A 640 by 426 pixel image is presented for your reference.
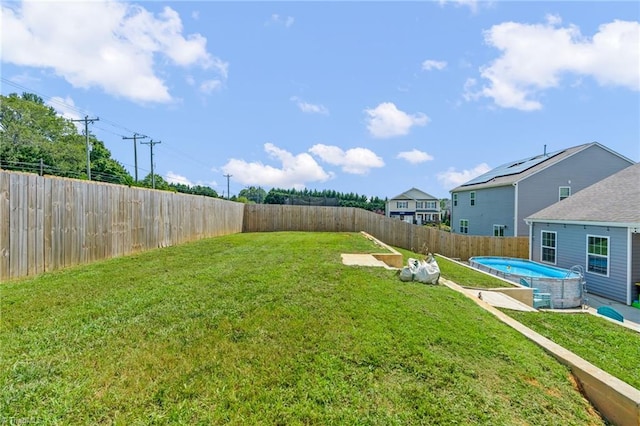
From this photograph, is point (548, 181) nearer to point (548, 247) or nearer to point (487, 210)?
point (487, 210)

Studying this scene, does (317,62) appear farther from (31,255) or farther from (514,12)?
(31,255)

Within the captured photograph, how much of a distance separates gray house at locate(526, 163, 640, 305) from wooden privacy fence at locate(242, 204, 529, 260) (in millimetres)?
1572

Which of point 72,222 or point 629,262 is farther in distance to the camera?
point 629,262

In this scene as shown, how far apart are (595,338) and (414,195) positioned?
4584 centimetres

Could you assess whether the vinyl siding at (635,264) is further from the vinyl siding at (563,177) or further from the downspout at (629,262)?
the vinyl siding at (563,177)

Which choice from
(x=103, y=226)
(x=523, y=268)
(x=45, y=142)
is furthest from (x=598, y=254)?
(x=45, y=142)

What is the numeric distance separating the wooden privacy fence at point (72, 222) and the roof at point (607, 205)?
13.7m

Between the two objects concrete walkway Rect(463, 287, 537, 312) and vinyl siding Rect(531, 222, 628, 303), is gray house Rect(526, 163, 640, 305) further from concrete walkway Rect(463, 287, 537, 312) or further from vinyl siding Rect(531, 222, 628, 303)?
concrete walkway Rect(463, 287, 537, 312)

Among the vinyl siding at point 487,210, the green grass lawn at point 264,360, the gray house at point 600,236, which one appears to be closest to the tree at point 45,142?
the green grass lawn at point 264,360

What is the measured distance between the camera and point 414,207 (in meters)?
48.5

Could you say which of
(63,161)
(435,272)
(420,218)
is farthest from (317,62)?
(420,218)

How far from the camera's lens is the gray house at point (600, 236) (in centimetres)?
902

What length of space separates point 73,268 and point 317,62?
9.86 metres

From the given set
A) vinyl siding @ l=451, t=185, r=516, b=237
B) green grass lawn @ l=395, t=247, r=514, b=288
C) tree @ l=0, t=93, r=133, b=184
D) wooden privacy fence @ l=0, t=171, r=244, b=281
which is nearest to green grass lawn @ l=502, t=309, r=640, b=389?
green grass lawn @ l=395, t=247, r=514, b=288
